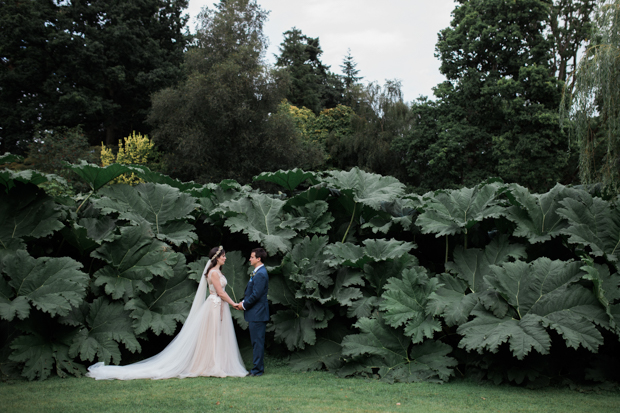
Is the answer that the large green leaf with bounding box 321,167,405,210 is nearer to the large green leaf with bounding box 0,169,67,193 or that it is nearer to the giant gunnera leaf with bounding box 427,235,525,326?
the giant gunnera leaf with bounding box 427,235,525,326

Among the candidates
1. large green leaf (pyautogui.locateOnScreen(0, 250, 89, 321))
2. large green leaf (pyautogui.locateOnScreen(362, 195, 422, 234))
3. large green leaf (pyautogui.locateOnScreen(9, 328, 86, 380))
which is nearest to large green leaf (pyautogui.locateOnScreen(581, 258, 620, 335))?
large green leaf (pyautogui.locateOnScreen(362, 195, 422, 234))

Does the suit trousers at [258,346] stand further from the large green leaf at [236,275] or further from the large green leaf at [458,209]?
the large green leaf at [458,209]

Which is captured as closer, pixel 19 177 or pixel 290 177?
pixel 19 177

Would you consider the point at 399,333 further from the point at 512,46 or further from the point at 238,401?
the point at 512,46

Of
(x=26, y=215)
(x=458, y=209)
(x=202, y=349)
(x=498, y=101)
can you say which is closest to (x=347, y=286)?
(x=458, y=209)

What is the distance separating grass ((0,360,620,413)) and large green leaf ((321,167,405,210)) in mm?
2451

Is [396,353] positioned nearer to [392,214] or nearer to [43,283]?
[392,214]

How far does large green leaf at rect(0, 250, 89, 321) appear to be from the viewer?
455 cm

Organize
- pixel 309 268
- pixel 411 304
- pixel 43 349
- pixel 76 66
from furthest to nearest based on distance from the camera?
1. pixel 76 66
2. pixel 309 268
3. pixel 411 304
4. pixel 43 349

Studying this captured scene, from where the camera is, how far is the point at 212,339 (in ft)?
16.7

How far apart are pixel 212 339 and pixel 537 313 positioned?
11.3ft

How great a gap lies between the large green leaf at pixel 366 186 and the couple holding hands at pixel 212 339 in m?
1.59

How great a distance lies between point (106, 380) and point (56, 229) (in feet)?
6.12

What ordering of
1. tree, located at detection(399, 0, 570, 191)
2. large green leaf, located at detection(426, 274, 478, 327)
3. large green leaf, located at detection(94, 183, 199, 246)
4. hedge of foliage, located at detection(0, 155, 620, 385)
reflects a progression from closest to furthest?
hedge of foliage, located at detection(0, 155, 620, 385)
large green leaf, located at detection(426, 274, 478, 327)
large green leaf, located at detection(94, 183, 199, 246)
tree, located at detection(399, 0, 570, 191)
